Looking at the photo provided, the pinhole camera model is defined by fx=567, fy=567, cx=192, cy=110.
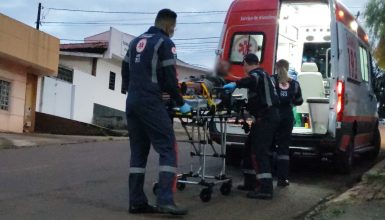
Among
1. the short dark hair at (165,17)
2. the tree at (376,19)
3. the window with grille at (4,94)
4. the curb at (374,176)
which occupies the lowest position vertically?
the curb at (374,176)

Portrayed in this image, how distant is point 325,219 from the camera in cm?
586

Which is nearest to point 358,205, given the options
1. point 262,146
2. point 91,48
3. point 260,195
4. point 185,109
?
point 260,195

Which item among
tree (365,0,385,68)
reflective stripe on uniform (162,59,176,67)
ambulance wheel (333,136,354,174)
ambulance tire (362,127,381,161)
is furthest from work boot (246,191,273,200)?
ambulance tire (362,127,381,161)

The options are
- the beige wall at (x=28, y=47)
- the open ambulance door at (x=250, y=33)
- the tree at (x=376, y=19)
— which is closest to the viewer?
the open ambulance door at (x=250, y=33)

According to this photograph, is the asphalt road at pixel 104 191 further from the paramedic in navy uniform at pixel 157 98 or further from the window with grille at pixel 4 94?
the window with grille at pixel 4 94

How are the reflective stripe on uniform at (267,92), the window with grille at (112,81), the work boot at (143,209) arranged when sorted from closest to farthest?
1. the work boot at (143,209)
2. the reflective stripe on uniform at (267,92)
3. the window with grille at (112,81)

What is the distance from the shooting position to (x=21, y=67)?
1925cm

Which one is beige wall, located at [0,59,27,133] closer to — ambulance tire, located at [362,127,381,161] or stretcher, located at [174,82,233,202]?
ambulance tire, located at [362,127,381,161]

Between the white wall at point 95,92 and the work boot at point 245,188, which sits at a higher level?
the white wall at point 95,92

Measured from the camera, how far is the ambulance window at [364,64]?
33.7ft

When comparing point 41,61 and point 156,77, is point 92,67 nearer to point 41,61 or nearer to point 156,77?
point 41,61

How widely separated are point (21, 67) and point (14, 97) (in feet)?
3.49

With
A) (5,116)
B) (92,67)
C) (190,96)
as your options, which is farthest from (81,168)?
(92,67)

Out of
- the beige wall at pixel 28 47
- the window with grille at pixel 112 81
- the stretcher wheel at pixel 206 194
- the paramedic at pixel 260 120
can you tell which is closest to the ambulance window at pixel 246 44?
the paramedic at pixel 260 120
